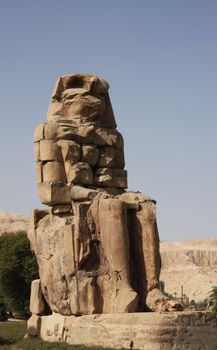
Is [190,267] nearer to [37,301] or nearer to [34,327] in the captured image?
[37,301]

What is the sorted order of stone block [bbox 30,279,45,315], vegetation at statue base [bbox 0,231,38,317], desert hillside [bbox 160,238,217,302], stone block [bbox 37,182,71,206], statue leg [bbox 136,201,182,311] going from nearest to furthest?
statue leg [bbox 136,201,182,311] → stone block [bbox 37,182,71,206] → stone block [bbox 30,279,45,315] → vegetation at statue base [bbox 0,231,38,317] → desert hillside [bbox 160,238,217,302]

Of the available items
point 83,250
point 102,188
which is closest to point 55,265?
point 83,250

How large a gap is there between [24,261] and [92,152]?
18.1 metres

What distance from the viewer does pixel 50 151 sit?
1353 centimetres

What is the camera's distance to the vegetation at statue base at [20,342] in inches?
472

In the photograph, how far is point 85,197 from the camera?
499 inches

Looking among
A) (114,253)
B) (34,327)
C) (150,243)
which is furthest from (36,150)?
(34,327)

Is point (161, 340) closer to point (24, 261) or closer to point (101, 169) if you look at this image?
point (101, 169)

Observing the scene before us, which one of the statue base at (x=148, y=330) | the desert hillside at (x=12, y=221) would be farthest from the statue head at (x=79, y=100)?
the desert hillside at (x=12, y=221)

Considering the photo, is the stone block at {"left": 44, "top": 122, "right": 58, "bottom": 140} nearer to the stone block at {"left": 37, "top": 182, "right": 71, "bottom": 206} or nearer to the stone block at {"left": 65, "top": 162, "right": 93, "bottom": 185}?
the stone block at {"left": 65, "top": 162, "right": 93, "bottom": 185}

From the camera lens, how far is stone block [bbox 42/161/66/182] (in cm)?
1348

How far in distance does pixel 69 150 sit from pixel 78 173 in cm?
53

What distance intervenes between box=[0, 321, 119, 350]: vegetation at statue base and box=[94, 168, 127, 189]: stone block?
3618mm

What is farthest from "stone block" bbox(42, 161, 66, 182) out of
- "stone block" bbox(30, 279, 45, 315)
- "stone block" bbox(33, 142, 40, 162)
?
"stone block" bbox(30, 279, 45, 315)
